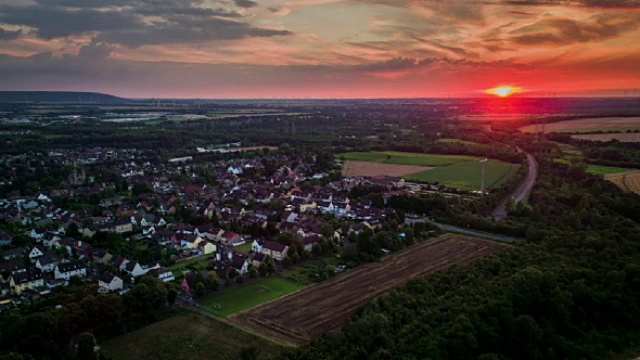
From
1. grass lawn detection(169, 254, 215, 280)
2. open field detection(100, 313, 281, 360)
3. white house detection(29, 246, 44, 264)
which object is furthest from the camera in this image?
white house detection(29, 246, 44, 264)

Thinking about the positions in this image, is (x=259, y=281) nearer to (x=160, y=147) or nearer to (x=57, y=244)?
(x=57, y=244)

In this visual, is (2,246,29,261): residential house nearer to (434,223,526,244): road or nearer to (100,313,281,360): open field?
(100,313,281,360): open field

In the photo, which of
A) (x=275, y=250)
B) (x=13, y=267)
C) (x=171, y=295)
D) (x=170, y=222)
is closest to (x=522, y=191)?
(x=275, y=250)

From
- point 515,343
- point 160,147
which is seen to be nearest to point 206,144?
point 160,147

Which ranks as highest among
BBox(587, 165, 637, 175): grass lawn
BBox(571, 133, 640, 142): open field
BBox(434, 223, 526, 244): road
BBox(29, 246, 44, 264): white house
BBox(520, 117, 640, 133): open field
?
BBox(520, 117, 640, 133): open field

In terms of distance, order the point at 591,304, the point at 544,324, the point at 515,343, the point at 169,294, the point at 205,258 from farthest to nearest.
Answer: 1. the point at 205,258
2. the point at 169,294
3. the point at 591,304
4. the point at 544,324
5. the point at 515,343

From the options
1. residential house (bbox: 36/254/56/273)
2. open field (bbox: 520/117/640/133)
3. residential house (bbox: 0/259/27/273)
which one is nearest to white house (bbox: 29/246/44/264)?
residential house (bbox: 36/254/56/273)
